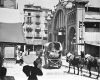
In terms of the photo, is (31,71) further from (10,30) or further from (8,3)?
(8,3)

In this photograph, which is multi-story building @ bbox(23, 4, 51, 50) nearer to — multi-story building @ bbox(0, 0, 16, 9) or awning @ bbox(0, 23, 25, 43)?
multi-story building @ bbox(0, 0, 16, 9)

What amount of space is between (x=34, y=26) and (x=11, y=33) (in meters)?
52.0

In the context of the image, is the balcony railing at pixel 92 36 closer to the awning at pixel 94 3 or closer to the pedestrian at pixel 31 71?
the awning at pixel 94 3

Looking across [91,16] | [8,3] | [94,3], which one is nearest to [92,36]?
[91,16]

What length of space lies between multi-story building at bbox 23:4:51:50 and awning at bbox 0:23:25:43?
1980 inches

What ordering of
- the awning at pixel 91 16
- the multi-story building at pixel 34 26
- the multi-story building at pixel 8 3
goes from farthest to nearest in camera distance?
the multi-story building at pixel 34 26 → the awning at pixel 91 16 → the multi-story building at pixel 8 3

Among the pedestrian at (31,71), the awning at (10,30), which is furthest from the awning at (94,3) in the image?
the pedestrian at (31,71)

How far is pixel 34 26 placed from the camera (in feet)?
207

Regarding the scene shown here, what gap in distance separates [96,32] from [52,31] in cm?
1874

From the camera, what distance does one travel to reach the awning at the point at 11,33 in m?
10.8

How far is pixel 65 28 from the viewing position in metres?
41.6

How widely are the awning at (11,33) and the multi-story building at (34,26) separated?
50301mm

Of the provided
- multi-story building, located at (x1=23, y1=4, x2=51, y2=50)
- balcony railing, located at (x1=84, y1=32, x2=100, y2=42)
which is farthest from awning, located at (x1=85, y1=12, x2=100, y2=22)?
multi-story building, located at (x1=23, y1=4, x2=51, y2=50)

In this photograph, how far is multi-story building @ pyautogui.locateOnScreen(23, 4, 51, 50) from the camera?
205ft
